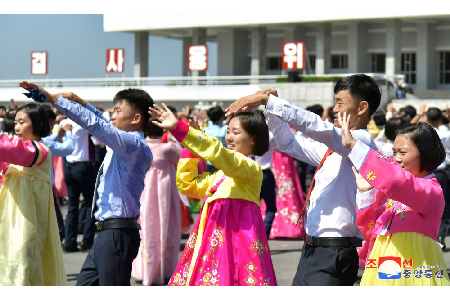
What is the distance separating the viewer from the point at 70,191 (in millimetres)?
9664

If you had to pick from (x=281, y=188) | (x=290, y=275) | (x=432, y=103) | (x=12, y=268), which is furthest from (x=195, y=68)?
(x=12, y=268)

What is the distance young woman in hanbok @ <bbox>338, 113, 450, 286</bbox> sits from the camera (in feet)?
11.9

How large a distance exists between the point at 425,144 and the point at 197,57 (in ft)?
108

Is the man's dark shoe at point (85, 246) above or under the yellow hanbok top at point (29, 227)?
under

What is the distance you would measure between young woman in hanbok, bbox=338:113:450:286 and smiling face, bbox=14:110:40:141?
290 cm

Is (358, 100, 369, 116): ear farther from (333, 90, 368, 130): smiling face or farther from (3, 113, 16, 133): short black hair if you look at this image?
(3, 113, 16, 133): short black hair

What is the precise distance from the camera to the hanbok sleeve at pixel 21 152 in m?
5.20

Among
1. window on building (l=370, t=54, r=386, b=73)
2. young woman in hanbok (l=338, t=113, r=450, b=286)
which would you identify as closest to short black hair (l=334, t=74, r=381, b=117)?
young woman in hanbok (l=338, t=113, r=450, b=286)

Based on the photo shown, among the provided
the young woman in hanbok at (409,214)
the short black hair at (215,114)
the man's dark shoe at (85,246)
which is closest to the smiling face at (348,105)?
the young woman in hanbok at (409,214)

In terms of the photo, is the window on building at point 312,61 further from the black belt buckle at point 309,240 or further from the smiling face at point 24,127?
the black belt buckle at point 309,240

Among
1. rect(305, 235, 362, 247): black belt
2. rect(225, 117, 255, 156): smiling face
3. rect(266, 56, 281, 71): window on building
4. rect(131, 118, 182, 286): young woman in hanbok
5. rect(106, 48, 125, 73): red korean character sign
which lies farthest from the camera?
rect(266, 56, 281, 71): window on building

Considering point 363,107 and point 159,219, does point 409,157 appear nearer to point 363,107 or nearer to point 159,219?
point 363,107

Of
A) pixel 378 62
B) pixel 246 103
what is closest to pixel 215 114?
pixel 246 103

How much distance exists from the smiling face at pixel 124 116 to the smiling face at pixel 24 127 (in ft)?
3.84
